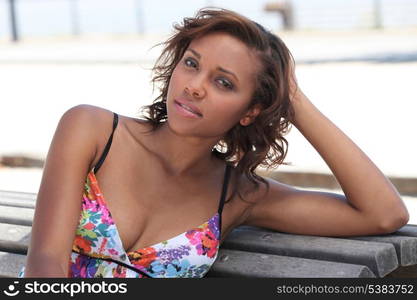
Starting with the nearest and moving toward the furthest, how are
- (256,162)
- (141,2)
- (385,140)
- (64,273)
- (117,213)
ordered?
1. (64,273)
2. (117,213)
3. (256,162)
4. (385,140)
5. (141,2)

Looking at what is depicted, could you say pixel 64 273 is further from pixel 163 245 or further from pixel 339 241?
pixel 339 241

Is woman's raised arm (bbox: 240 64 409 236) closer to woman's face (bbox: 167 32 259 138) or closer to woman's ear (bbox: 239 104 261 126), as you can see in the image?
woman's ear (bbox: 239 104 261 126)

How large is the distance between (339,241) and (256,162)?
1.31 ft

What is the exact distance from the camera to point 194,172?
320 cm

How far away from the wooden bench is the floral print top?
133mm

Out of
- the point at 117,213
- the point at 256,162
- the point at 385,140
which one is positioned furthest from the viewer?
the point at 385,140

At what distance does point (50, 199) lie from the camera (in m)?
2.81

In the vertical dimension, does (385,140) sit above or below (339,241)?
below

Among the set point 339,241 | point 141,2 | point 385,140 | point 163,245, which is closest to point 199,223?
point 163,245

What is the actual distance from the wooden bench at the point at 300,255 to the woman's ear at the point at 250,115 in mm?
434

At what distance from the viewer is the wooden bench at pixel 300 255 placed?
297 centimetres

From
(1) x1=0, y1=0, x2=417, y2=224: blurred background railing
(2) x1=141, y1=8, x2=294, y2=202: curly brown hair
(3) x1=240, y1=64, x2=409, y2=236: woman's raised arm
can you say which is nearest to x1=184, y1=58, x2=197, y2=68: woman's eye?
(2) x1=141, y1=8, x2=294, y2=202: curly brown hair

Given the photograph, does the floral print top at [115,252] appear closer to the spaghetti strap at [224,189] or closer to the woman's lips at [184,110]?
the spaghetti strap at [224,189]

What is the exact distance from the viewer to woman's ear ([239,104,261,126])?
10.2 ft
